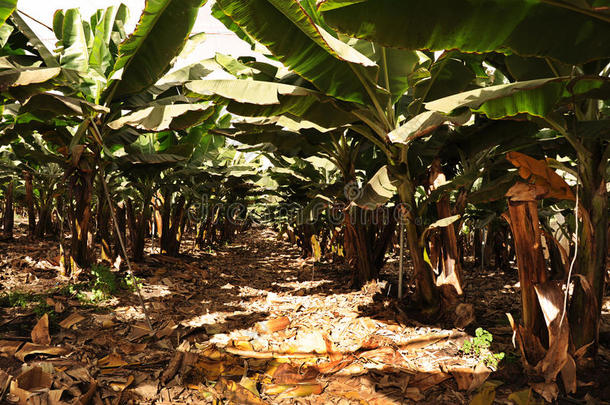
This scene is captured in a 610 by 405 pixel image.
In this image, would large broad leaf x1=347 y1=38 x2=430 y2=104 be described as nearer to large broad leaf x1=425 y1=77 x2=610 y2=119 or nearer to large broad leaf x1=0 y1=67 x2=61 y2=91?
large broad leaf x1=425 y1=77 x2=610 y2=119

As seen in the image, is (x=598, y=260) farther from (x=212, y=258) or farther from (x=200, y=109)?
(x=212, y=258)

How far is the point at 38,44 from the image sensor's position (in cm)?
398

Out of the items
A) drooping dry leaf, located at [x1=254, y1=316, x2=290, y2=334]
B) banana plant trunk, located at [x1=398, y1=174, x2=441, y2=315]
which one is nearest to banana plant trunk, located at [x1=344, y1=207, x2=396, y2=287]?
banana plant trunk, located at [x1=398, y1=174, x2=441, y2=315]

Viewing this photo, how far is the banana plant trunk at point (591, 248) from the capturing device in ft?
7.97

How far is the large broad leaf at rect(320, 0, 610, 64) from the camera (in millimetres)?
1797

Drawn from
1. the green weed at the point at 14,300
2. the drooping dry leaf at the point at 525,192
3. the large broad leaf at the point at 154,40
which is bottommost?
the green weed at the point at 14,300

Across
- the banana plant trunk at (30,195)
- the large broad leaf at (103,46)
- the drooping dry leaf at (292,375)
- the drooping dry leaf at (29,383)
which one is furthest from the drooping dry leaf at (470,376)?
the banana plant trunk at (30,195)

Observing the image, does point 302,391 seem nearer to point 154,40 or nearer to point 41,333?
point 41,333

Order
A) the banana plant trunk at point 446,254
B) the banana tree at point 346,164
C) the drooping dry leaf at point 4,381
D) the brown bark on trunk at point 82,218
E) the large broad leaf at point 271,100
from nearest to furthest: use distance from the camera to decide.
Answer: the drooping dry leaf at point 4,381 → the large broad leaf at point 271,100 → the banana plant trunk at point 446,254 → the banana tree at point 346,164 → the brown bark on trunk at point 82,218

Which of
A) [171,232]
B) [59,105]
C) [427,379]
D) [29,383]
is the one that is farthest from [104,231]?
[427,379]

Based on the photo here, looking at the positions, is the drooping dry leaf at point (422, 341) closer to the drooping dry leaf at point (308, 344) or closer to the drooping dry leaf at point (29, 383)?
the drooping dry leaf at point (308, 344)

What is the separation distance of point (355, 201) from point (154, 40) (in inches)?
97.0

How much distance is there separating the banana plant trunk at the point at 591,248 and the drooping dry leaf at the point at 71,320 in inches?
156

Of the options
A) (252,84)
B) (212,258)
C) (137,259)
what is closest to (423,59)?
(252,84)
